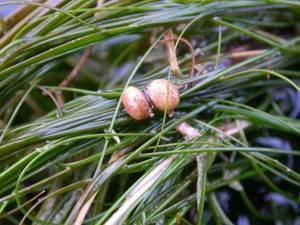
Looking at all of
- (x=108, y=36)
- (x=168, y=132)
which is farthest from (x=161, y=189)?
(x=108, y=36)

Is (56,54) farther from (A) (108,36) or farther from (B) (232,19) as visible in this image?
(B) (232,19)

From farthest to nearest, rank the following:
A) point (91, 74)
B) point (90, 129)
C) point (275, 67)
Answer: point (91, 74) → point (275, 67) → point (90, 129)
